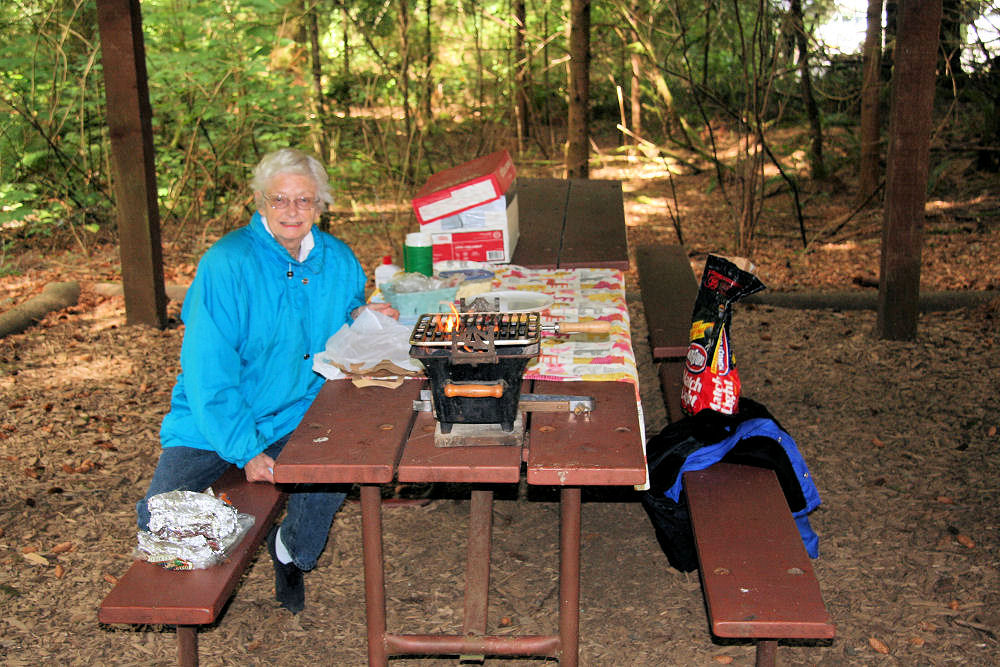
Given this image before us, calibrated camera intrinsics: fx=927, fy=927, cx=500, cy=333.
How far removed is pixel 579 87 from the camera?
750cm

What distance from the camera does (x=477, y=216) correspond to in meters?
3.95

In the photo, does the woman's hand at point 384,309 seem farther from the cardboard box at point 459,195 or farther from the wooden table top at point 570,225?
the wooden table top at point 570,225

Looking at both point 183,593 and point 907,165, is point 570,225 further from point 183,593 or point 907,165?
point 183,593

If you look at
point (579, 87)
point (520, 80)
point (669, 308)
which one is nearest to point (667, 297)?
point (669, 308)

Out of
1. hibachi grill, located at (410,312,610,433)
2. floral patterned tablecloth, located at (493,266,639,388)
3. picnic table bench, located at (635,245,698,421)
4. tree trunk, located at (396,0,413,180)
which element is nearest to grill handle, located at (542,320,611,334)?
floral patterned tablecloth, located at (493,266,639,388)

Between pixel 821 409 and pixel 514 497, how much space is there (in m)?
1.79

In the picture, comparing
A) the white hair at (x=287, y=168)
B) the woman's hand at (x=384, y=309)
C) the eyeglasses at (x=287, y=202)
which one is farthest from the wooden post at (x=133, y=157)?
the woman's hand at (x=384, y=309)

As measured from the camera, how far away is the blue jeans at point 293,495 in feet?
9.23

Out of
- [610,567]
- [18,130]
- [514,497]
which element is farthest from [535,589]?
[18,130]

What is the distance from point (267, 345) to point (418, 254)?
78cm

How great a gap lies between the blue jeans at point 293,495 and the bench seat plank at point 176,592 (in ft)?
1.07

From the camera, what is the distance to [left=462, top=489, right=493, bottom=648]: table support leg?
282 centimetres

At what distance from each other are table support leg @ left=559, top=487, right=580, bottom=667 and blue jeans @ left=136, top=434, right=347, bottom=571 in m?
0.77

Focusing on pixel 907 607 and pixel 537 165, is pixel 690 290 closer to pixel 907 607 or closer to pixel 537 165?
pixel 907 607
